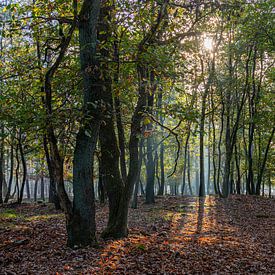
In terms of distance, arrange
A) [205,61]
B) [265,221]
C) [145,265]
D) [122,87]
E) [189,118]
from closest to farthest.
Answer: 1. [145,265]
2. [189,118]
3. [122,87]
4. [265,221]
5. [205,61]

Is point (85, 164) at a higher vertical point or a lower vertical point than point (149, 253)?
higher

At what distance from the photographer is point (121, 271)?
599 centimetres

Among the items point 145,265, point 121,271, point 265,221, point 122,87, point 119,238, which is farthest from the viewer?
point 265,221

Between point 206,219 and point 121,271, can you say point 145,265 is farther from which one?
point 206,219

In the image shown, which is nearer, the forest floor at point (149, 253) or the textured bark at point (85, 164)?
the forest floor at point (149, 253)

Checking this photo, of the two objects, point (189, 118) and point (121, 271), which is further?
point (189, 118)

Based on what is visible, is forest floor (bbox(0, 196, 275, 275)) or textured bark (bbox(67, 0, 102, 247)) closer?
forest floor (bbox(0, 196, 275, 275))

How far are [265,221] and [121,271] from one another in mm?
10033

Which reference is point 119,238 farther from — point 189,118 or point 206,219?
point 206,219

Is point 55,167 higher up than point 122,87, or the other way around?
point 122,87

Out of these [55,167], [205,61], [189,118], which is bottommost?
[55,167]

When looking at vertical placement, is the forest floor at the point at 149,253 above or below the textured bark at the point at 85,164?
below

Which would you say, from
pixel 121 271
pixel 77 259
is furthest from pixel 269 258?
pixel 77 259

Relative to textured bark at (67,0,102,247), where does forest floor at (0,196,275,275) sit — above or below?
below
